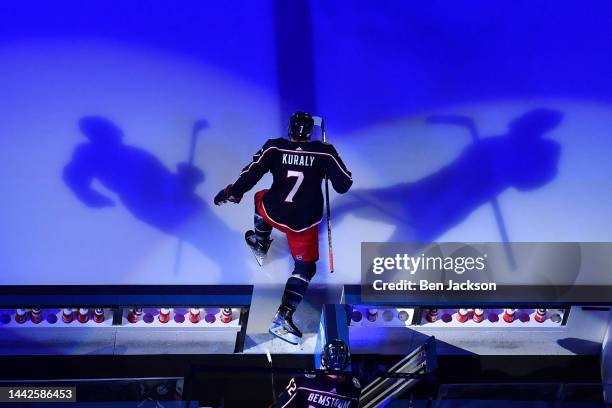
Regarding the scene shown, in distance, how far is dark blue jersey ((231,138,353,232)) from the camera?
693 cm

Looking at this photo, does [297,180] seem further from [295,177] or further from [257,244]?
[257,244]

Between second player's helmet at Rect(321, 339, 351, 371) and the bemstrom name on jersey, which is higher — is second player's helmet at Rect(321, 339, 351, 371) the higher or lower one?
the lower one

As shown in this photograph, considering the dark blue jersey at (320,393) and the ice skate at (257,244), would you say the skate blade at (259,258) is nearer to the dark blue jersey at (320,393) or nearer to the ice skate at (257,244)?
the ice skate at (257,244)

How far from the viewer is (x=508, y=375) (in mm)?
7793

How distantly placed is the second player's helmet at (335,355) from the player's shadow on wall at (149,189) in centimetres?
145

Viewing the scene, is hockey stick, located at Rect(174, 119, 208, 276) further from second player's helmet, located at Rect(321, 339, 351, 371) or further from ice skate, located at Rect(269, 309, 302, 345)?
second player's helmet, located at Rect(321, 339, 351, 371)

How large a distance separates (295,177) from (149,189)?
162 centimetres

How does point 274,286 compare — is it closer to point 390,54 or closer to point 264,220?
point 264,220

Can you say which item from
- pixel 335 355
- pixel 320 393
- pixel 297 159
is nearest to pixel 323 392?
pixel 320 393

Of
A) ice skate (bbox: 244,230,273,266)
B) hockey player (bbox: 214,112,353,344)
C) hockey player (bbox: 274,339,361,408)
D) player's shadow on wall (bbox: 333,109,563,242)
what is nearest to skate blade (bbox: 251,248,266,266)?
ice skate (bbox: 244,230,273,266)

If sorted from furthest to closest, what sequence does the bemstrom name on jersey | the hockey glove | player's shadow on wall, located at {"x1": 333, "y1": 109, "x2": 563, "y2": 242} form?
player's shadow on wall, located at {"x1": 333, "y1": 109, "x2": 563, "y2": 242} < the hockey glove < the bemstrom name on jersey

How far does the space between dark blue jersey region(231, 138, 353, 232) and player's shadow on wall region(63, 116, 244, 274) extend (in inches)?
30.1

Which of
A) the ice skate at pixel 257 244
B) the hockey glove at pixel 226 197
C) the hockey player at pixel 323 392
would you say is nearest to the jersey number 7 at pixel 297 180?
the hockey glove at pixel 226 197

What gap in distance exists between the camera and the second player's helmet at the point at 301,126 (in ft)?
22.8
